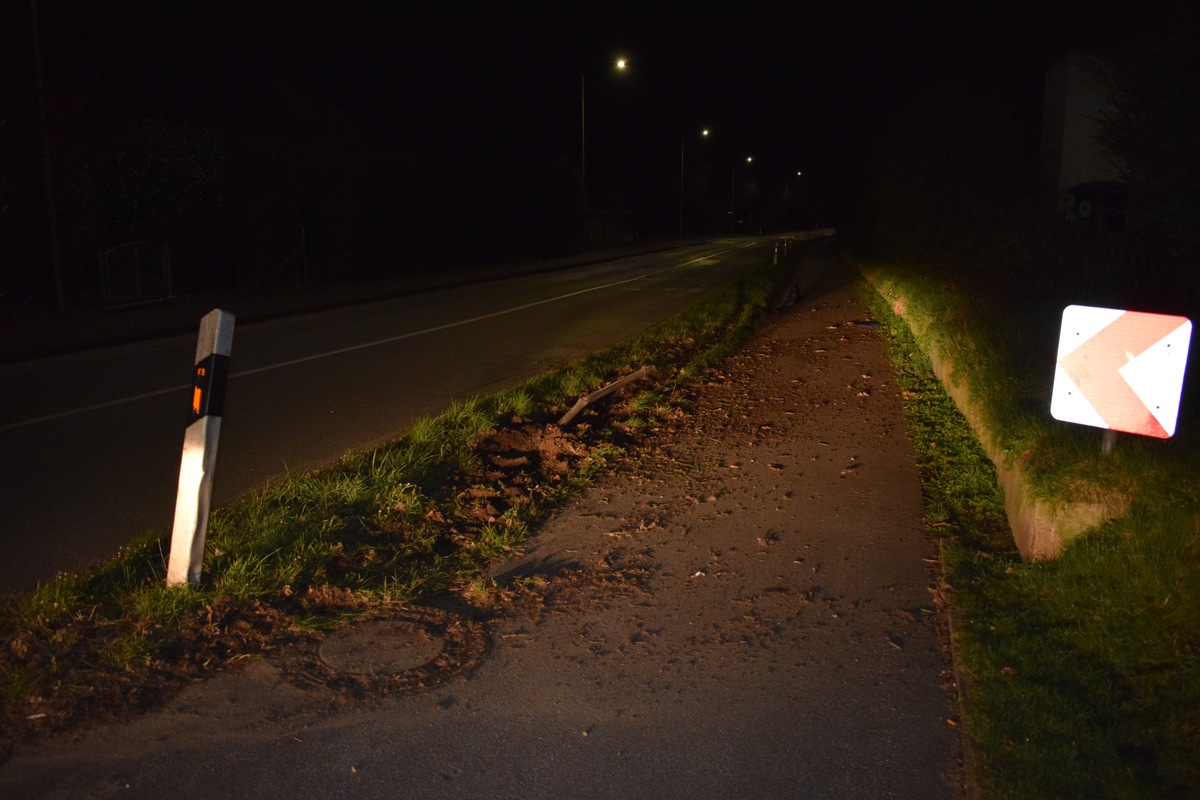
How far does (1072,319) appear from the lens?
16.1 ft

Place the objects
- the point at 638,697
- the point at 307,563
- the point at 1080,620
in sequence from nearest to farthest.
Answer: the point at 638,697 < the point at 1080,620 < the point at 307,563

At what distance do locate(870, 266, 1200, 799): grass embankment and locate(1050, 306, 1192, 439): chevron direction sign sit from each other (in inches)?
11.6

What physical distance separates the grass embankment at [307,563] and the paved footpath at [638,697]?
248mm

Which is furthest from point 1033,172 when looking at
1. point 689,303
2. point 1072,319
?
point 1072,319

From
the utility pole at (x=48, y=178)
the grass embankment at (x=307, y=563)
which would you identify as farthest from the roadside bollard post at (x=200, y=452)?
the utility pole at (x=48, y=178)

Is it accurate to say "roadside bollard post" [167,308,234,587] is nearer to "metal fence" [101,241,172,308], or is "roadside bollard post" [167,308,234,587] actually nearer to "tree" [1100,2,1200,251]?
"tree" [1100,2,1200,251]

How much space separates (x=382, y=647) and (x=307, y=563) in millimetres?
1012

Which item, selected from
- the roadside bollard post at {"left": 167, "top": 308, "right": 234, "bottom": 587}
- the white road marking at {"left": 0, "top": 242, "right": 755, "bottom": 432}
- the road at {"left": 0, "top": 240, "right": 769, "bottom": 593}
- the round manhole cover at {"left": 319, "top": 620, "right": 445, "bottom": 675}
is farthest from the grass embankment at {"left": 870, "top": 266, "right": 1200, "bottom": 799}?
the white road marking at {"left": 0, "top": 242, "right": 755, "bottom": 432}

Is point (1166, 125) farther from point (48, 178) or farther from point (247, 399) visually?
point (48, 178)

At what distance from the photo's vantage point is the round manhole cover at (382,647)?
416 cm

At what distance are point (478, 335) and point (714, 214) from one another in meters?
71.8

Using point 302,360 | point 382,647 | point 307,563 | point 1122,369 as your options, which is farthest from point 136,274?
point 1122,369

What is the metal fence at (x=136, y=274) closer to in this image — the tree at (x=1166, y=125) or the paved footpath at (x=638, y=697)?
the paved footpath at (x=638, y=697)

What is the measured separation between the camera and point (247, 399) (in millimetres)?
10125
